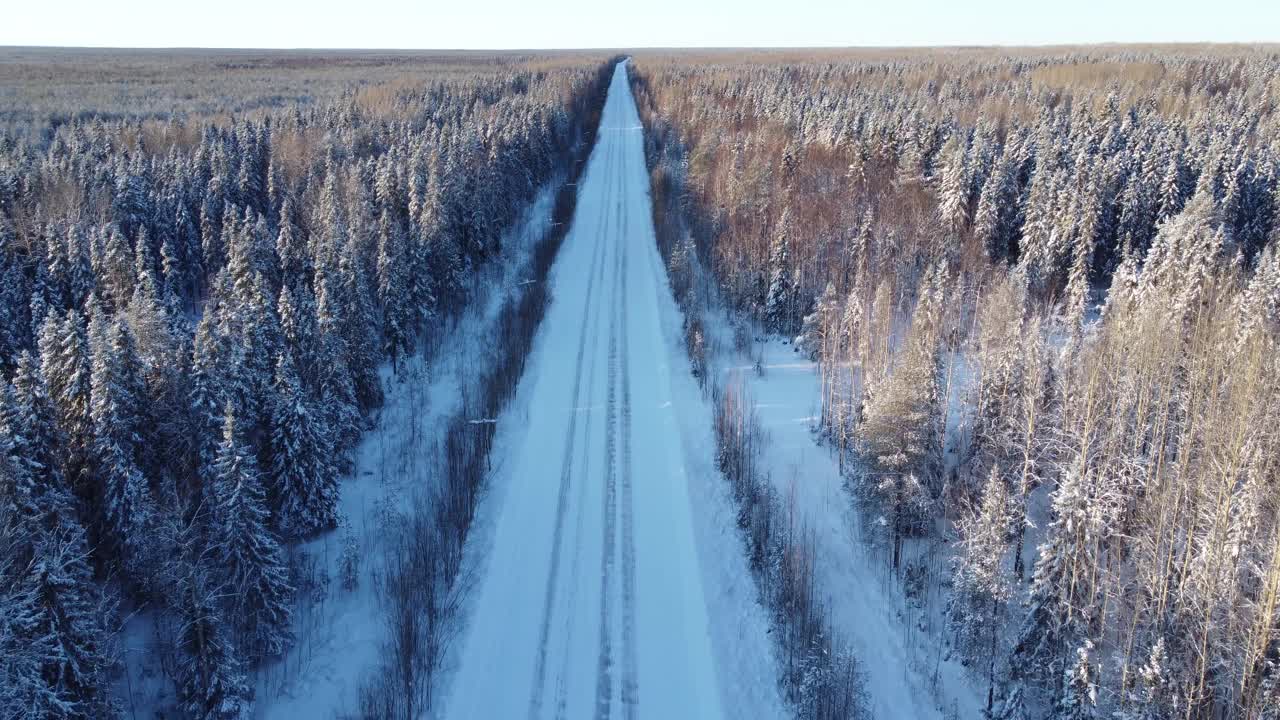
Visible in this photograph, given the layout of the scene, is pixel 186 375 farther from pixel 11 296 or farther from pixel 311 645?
pixel 11 296

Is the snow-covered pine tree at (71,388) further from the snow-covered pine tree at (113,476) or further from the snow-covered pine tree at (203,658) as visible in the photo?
the snow-covered pine tree at (203,658)

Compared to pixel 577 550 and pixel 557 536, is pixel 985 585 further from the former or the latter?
pixel 557 536

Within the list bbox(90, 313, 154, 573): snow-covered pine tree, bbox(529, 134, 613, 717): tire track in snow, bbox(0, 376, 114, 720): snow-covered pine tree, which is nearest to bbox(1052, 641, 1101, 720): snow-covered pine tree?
bbox(529, 134, 613, 717): tire track in snow

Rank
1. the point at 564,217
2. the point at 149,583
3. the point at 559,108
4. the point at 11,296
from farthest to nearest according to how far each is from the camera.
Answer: the point at 559,108 < the point at 564,217 < the point at 11,296 < the point at 149,583

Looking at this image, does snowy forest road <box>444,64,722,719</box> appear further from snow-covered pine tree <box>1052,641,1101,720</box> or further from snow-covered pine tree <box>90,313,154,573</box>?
snow-covered pine tree <box>90,313,154,573</box>

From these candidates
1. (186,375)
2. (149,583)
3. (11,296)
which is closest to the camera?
(149,583)

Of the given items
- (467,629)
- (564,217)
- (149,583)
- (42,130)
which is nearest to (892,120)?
(564,217)
